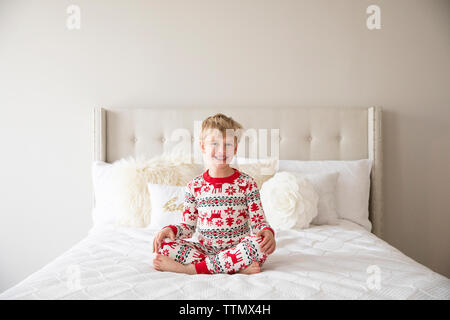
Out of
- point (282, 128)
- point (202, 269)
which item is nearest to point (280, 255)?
point (202, 269)

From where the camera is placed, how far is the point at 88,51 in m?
2.13

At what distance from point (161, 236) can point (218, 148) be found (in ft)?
1.18

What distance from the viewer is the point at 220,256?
3.36 ft

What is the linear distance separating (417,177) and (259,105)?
46.5 inches

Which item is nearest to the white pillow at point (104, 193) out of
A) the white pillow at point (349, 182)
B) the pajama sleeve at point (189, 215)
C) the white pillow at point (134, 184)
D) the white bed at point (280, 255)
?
the white pillow at point (134, 184)

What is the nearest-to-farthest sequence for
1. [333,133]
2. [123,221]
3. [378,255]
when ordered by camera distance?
[378,255]
[123,221]
[333,133]

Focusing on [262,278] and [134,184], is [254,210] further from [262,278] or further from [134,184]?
[134,184]

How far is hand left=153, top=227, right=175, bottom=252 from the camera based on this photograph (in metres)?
1.03

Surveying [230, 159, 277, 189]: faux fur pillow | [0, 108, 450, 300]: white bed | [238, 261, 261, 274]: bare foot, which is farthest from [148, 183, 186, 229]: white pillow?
[238, 261, 261, 274]: bare foot

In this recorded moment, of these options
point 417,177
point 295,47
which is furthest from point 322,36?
point 417,177

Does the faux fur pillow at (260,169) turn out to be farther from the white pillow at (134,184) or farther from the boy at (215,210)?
A: the boy at (215,210)

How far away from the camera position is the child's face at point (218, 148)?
3.61 ft

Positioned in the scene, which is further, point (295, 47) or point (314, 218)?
point (295, 47)

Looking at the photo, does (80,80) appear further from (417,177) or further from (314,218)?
(417,177)
